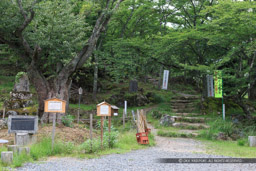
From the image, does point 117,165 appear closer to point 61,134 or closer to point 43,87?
point 61,134

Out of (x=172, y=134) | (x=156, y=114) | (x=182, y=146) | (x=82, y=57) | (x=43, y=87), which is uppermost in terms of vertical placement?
(x=82, y=57)

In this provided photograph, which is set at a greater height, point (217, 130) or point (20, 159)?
point (217, 130)

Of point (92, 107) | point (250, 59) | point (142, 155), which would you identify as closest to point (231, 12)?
point (250, 59)

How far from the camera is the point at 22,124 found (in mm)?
7848

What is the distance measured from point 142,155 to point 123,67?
1092 cm

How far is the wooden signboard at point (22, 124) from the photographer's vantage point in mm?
7691

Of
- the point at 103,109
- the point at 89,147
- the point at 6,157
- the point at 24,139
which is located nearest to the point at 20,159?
the point at 6,157

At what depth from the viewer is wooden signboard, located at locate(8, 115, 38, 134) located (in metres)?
7.69

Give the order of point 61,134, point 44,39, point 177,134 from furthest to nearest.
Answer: point 177,134, point 44,39, point 61,134

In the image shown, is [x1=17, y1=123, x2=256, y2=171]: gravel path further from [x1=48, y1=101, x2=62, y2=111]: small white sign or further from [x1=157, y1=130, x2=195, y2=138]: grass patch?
[x1=157, y1=130, x2=195, y2=138]: grass patch

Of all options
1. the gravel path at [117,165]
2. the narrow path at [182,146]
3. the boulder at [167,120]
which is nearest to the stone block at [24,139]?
the gravel path at [117,165]

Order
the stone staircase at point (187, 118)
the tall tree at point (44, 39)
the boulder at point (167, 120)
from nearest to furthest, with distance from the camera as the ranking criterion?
the tall tree at point (44, 39), the stone staircase at point (187, 118), the boulder at point (167, 120)

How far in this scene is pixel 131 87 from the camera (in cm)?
2286

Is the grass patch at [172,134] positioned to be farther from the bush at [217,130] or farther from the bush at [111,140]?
the bush at [111,140]
